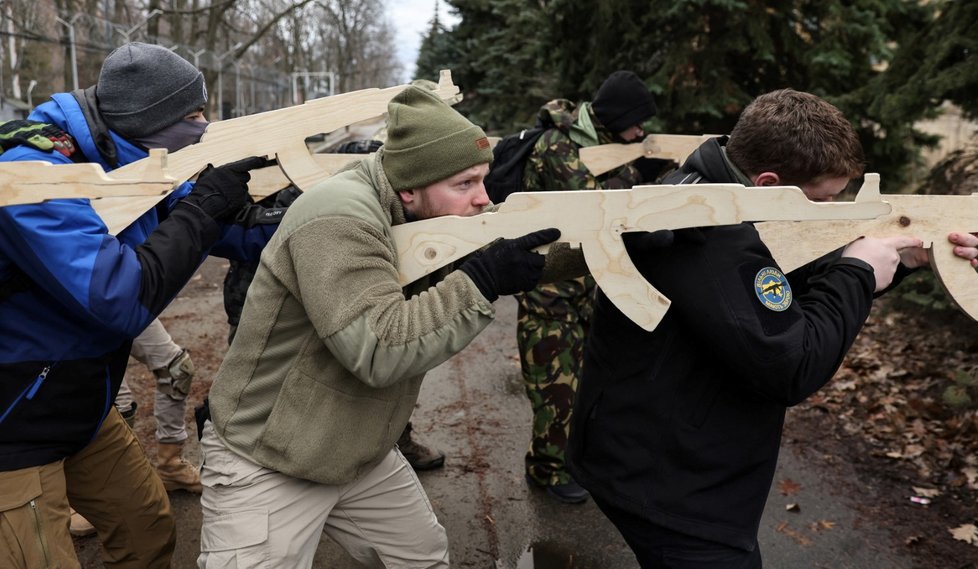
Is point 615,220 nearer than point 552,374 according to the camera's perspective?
Yes

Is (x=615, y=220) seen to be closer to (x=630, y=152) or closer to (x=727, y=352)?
(x=727, y=352)

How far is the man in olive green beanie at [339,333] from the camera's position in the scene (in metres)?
1.80

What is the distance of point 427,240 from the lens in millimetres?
1938

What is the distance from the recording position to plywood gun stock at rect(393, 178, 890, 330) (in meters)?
1.76

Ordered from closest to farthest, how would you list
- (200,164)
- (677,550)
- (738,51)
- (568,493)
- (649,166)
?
(677,550) → (200,164) → (568,493) → (649,166) → (738,51)

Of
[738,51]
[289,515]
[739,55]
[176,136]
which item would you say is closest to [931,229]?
[289,515]

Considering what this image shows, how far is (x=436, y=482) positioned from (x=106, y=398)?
2237mm

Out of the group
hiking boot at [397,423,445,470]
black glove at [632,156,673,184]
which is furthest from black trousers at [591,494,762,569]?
black glove at [632,156,673,184]

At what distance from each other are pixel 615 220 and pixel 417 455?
2.80 m

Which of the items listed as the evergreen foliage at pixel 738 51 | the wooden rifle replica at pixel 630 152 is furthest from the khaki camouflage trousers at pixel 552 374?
the evergreen foliage at pixel 738 51

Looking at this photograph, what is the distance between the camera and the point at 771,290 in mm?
1809

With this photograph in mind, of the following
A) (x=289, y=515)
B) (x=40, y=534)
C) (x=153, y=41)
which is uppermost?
(x=289, y=515)

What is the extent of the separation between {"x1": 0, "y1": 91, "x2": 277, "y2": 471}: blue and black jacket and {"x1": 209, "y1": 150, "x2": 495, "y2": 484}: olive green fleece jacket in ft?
1.02

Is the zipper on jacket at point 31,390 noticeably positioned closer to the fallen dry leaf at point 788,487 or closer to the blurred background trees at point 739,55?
the fallen dry leaf at point 788,487
